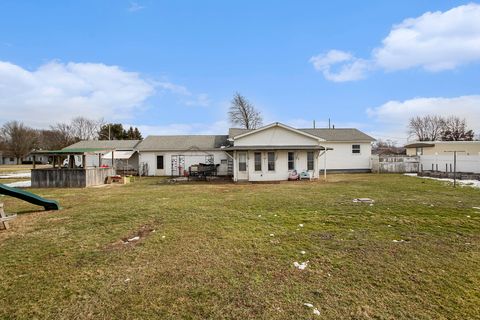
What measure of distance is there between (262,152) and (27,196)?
14.4m

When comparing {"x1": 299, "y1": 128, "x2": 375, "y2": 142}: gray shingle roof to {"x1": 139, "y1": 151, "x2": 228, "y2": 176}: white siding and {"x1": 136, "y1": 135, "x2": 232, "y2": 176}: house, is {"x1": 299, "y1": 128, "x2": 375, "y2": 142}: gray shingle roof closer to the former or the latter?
{"x1": 136, "y1": 135, "x2": 232, "y2": 176}: house

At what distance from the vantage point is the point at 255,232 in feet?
21.5

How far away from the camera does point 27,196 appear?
30.7 ft

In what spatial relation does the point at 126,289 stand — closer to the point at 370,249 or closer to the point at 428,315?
the point at 428,315

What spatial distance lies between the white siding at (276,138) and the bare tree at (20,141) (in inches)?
2805

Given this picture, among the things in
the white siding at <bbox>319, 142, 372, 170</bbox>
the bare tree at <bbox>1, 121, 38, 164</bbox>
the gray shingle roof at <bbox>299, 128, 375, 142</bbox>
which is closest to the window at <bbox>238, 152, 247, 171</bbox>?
the white siding at <bbox>319, 142, 372, 170</bbox>

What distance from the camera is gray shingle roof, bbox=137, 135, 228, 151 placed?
27500 millimetres

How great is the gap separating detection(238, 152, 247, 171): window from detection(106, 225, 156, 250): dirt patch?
44.9 feet

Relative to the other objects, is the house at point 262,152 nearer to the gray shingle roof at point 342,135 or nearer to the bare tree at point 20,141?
the gray shingle roof at point 342,135

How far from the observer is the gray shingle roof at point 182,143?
27.5 m

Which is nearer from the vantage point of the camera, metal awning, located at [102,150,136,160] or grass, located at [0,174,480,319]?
grass, located at [0,174,480,319]

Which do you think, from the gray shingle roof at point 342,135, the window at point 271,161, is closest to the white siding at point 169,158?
the window at point 271,161

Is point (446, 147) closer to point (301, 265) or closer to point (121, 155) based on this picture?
point (301, 265)

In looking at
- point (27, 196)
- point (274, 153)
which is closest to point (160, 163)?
point (274, 153)
